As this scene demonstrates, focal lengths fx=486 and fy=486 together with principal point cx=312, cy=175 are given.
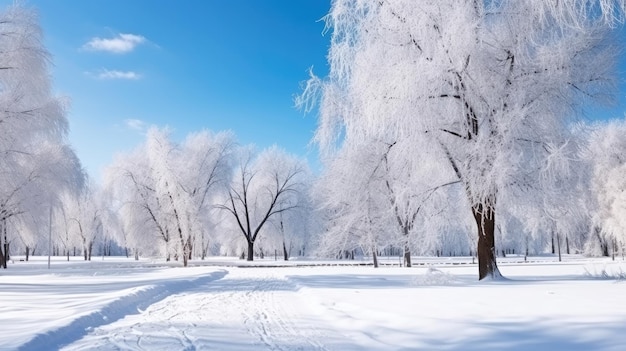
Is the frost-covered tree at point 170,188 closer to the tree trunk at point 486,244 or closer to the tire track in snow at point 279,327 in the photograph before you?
the tree trunk at point 486,244

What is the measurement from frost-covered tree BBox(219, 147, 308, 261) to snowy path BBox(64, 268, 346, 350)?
1663 inches

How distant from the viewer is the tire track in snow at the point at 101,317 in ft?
19.9

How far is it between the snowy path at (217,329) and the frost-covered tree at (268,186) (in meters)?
42.2

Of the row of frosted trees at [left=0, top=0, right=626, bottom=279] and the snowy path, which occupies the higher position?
the row of frosted trees at [left=0, top=0, right=626, bottom=279]

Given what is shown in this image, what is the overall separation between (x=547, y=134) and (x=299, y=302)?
8110 millimetres

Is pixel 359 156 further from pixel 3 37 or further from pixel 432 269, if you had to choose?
pixel 3 37

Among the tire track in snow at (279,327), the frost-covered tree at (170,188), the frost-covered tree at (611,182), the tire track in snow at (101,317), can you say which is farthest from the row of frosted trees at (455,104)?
the frost-covered tree at (611,182)

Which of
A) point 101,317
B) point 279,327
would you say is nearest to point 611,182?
point 279,327

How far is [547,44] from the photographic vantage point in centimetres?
1357

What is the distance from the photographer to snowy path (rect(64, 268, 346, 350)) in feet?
20.1

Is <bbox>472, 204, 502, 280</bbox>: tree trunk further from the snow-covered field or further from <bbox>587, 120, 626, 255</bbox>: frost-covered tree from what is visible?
<bbox>587, 120, 626, 255</bbox>: frost-covered tree

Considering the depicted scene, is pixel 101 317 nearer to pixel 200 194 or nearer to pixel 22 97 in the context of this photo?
pixel 22 97

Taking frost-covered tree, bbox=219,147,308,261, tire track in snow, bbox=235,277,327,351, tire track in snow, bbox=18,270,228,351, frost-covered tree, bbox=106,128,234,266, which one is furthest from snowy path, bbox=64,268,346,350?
frost-covered tree, bbox=219,147,308,261

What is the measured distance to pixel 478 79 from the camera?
42.4 ft
